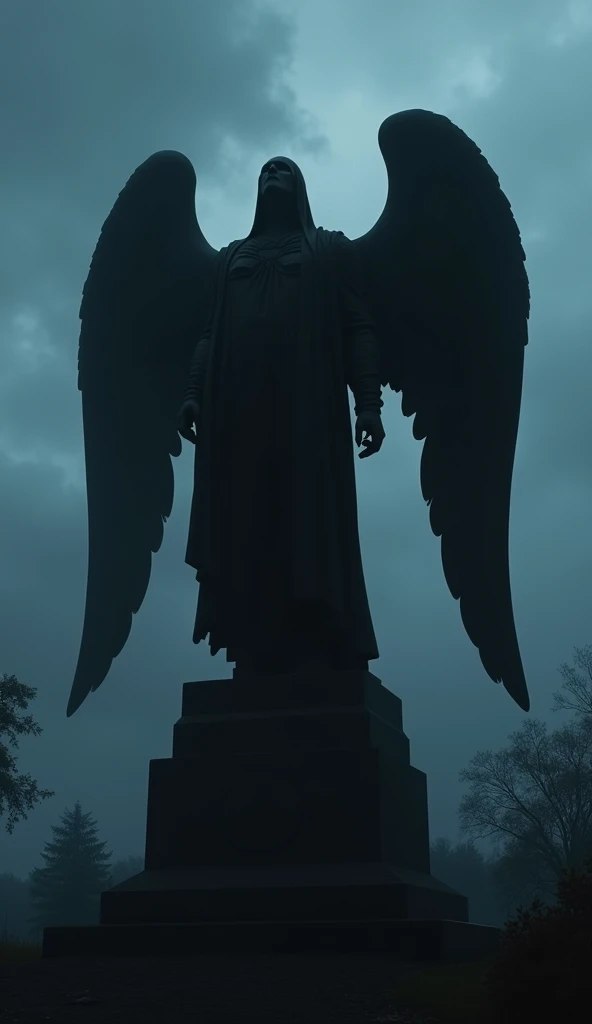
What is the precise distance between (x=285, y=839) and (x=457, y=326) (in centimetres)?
366

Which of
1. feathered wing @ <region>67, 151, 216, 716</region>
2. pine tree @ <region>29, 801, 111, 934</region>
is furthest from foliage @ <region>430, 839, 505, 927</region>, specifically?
feathered wing @ <region>67, 151, 216, 716</region>

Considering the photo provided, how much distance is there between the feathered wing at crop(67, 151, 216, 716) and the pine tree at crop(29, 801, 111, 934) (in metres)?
34.3

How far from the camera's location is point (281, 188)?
7.39 m

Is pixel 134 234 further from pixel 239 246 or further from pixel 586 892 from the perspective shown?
pixel 586 892

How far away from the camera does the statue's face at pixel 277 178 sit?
291 inches

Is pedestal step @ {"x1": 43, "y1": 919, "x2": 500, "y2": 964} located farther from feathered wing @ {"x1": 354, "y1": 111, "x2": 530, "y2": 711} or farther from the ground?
feathered wing @ {"x1": 354, "y1": 111, "x2": 530, "y2": 711}

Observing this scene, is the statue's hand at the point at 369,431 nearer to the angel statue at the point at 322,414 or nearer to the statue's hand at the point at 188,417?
the angel statue at the point at 322,414

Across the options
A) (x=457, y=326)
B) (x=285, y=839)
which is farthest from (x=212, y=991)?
(x=457, y=326)

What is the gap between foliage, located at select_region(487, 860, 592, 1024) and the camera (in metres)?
3.22

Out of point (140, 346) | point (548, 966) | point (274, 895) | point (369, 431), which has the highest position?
point (140, 346)

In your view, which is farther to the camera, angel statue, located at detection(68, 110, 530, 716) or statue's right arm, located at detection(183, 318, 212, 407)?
statue's right arm, located at detection(183, 318, 212, 407)

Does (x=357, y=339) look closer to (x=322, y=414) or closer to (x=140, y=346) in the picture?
(x=322, y=414)

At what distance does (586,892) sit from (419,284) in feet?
15.1

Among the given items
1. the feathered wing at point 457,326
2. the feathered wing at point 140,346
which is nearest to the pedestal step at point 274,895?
the feathered wing at point 457,326
